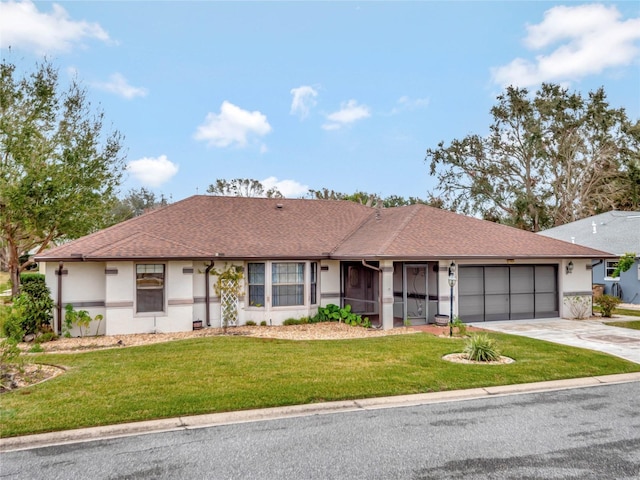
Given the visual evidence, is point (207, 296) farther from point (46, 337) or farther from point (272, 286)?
point (46, 337)

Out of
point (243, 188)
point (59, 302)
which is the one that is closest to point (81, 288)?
point (59, 302)

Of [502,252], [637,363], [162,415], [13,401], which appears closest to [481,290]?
[502,252]

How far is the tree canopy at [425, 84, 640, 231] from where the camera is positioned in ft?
131

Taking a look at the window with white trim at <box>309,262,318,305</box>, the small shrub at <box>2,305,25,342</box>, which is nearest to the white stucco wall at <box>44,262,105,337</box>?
the small shrub at <box>2,305,25,342</box>

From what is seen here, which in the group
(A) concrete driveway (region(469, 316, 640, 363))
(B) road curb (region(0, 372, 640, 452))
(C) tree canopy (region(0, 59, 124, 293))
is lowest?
(A) concrete driveway (region(469, 316, 640, 363))

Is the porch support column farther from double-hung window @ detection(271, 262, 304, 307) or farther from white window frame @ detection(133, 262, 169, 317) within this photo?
white window frame @ detection(133, 262, 169, 317)

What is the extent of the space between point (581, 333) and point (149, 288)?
1420 centimetres

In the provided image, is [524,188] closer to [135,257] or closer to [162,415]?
[135,257]

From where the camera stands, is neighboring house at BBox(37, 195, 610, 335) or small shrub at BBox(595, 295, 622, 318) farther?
small shrub at BBox(595, 295, 622, 318)

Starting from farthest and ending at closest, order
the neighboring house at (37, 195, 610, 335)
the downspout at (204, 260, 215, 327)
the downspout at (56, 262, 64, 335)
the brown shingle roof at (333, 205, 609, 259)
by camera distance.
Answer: the brown shingle roof at (333, 205, 609, 259) < the downspout at (204, 260, 215, 327) < the neighboring house at (37, 195, 610, 335) < the downspout at (56, 262, 64, 335)

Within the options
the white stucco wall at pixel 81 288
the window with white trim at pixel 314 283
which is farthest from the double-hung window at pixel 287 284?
the white stucco wall at pixel 81 288

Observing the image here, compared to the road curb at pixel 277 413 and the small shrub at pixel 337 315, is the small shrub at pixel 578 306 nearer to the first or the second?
the small shrub at pixel 337 315

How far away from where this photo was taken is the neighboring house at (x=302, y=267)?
1491cm

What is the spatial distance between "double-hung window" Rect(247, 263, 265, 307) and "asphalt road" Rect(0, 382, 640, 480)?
996cm
